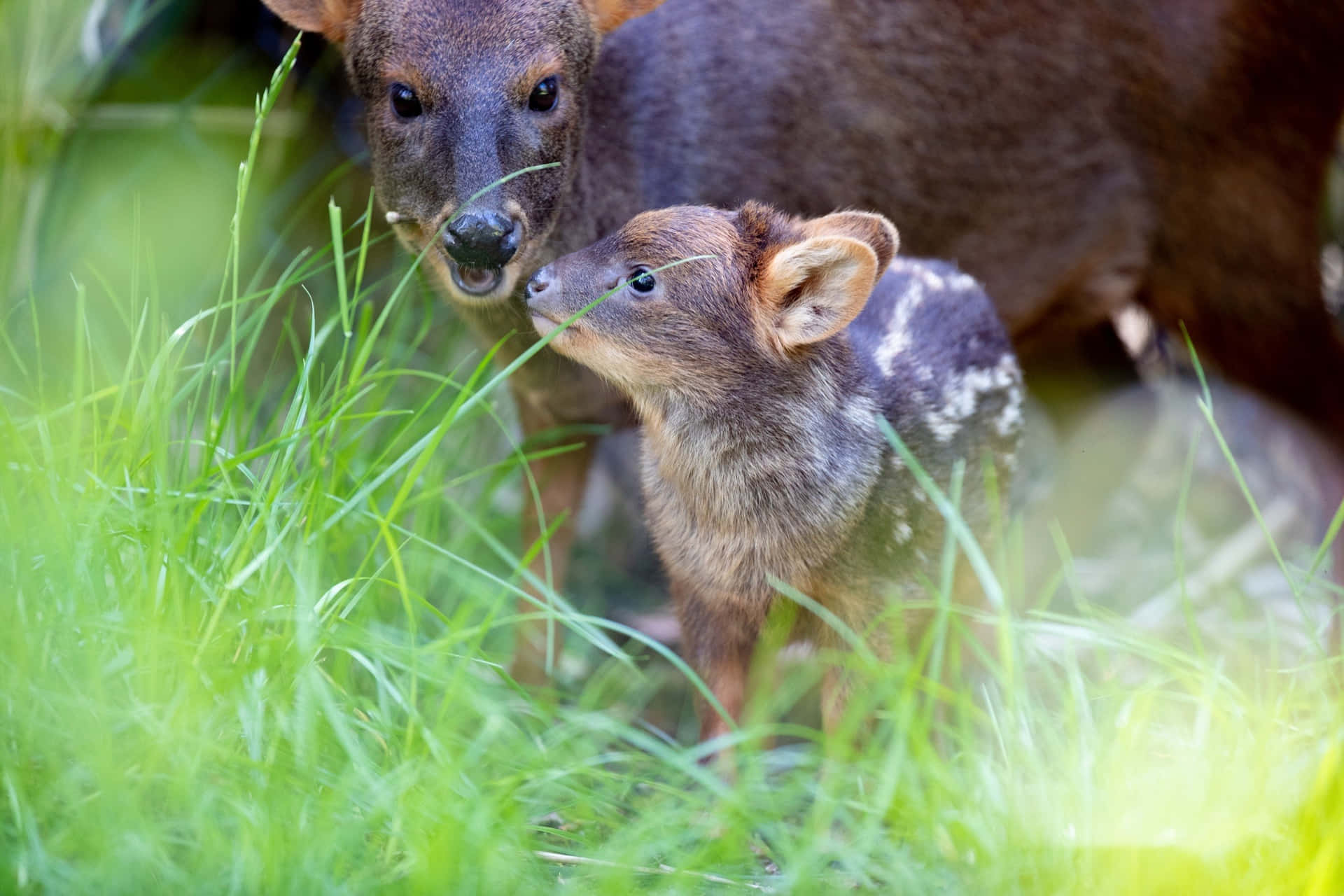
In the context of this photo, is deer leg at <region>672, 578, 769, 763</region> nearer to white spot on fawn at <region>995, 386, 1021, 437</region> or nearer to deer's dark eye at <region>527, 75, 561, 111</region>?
white spot on fawn at <region>995, 386, 1021, 437</region>

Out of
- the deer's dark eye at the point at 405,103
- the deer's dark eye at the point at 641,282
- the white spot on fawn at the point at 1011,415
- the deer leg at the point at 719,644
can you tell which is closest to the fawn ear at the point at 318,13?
the deer's dark eye at the point at 405,103

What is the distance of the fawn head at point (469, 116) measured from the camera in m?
2.66

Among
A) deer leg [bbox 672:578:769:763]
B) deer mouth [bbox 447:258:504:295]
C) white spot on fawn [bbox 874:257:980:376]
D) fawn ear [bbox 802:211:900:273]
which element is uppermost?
fawn ear [bbox 802:211:900:273]

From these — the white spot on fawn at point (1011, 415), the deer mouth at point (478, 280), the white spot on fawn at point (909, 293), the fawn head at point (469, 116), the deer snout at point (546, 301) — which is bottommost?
the white spot on fawn at point (1011, 415)

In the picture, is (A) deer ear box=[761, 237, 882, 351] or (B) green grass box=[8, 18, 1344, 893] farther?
(A) deer ear box=[761, 237, 882, 351]

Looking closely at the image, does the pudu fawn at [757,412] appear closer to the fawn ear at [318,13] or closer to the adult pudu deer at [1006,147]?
the adult pudu deer at [1006,147]

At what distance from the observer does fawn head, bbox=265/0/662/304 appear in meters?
2.66

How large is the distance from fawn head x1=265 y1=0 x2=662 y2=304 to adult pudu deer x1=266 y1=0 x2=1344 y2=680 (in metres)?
0.05

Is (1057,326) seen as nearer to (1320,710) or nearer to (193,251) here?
(1320,710)

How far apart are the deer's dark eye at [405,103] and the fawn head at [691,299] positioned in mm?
497

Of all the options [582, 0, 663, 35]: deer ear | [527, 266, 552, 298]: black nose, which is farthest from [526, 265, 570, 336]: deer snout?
[582, 0, 663, 35]: deer ear

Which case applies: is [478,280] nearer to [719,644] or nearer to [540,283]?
[540,283]

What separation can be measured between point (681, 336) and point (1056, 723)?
1.07 metres

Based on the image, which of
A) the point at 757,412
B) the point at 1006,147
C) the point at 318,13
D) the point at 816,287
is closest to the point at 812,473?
the point at 757,412
